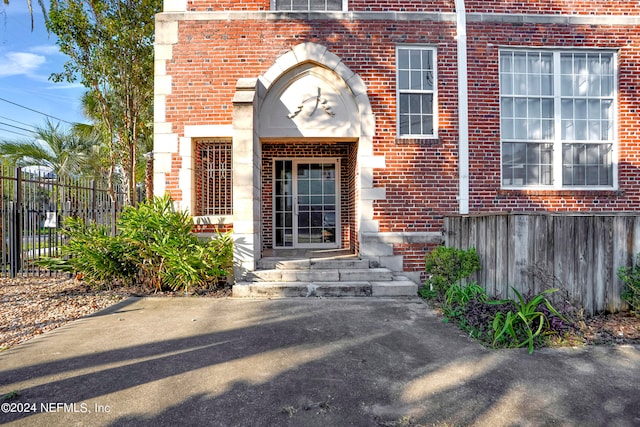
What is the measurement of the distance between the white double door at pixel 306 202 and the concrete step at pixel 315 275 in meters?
2.73

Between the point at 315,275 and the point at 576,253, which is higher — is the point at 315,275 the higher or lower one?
the lower one

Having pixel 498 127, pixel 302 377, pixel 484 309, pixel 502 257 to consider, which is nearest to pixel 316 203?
pixel 498 127

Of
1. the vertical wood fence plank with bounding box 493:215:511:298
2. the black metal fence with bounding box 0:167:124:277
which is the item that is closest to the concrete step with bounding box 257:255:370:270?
the vertical wood fence plank with bounding box 493:215:511:298

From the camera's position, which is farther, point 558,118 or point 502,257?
point 558,118

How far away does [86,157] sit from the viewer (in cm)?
1484

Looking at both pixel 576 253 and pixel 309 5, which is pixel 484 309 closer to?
pixel 576 253

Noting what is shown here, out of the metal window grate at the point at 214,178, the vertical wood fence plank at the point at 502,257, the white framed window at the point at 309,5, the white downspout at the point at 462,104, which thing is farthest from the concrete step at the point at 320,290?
the white framed window at the point at 309,5

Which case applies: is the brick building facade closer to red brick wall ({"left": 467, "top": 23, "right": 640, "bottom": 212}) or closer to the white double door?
red brick wall ({"left": 467, "top": 23, "right": 640, "bottom": 212})

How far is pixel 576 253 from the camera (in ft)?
15.8

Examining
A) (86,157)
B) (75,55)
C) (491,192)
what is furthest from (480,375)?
(86,157)

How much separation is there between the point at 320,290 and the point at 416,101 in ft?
14.8

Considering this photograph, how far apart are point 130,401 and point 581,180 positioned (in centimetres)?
895

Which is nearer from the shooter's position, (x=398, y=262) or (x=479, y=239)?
(x=479, y=239)

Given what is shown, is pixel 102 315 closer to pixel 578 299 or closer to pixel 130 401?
pixel 130 401
